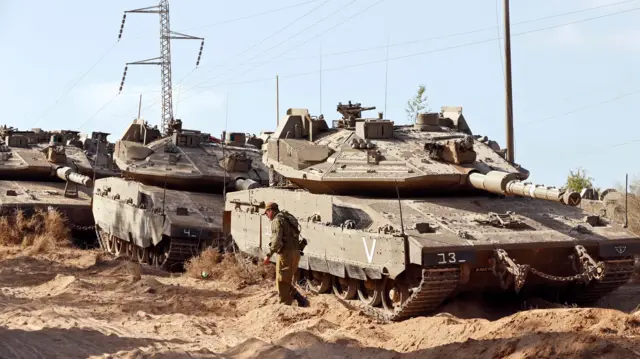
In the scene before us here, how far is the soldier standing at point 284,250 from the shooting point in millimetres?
12211

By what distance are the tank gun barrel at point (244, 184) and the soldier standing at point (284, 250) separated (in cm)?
617

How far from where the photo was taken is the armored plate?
63.4 feet

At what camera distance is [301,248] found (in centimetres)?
1277

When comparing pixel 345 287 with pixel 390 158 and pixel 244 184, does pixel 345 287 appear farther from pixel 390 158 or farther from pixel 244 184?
pixel 244 184

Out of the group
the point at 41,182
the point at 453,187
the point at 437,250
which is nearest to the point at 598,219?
the point at 453,187

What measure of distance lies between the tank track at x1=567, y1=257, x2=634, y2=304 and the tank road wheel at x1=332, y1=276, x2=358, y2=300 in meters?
2.85

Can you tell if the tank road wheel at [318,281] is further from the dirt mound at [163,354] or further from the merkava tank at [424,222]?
the dirt mound at [163,354]

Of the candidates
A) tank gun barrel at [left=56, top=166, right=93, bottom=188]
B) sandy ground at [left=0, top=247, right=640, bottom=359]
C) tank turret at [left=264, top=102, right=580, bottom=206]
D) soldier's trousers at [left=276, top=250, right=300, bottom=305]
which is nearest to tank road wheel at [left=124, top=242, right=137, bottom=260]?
tank gun barrel at [left=56, top=166, right=93, bottom=188]

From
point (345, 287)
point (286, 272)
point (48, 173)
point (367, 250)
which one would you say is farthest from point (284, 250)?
point (48, 173)

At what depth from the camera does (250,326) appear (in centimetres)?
1142

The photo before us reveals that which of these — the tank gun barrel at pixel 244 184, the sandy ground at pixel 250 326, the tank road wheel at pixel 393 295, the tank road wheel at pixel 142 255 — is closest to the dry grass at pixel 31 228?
the tank road wheel at pixel 142 255

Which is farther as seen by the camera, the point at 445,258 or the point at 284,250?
the point at 284,250

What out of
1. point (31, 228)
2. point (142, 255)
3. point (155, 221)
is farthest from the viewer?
point (31, 228)

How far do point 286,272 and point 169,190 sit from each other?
23.2 feet
